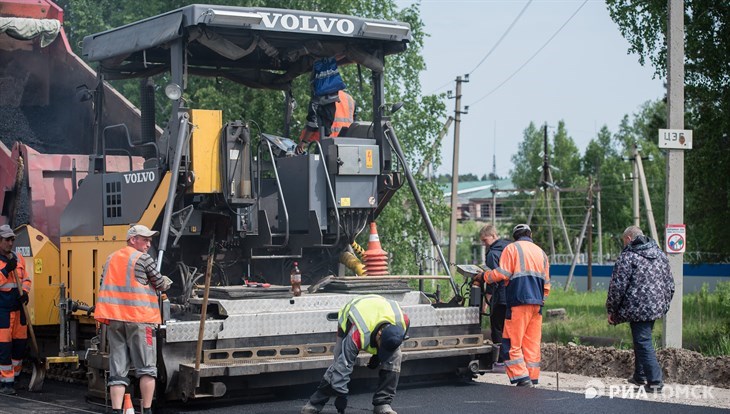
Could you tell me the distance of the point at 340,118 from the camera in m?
9.16

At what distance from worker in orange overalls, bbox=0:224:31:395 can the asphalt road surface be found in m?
0.68

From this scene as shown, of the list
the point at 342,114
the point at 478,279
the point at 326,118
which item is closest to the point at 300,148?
the point at 326,118

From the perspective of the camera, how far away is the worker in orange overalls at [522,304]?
876cm

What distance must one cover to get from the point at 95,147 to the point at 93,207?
0.63 meters

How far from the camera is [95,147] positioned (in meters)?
9.21

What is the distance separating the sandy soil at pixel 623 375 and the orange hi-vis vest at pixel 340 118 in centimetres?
284

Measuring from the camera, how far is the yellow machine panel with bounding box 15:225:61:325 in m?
9.59

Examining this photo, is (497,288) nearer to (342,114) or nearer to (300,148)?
(342,114)

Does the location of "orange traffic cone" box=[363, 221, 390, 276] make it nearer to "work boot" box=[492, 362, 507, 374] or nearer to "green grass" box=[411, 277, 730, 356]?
"green grass" box=[411, 277, 730, 356]

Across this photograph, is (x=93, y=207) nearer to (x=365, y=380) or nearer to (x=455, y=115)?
(x=365, y=380)

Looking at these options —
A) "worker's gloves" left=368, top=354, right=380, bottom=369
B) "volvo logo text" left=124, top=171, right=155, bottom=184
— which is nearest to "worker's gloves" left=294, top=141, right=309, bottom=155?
"volvo logo text" left=124, top=171, right=155, bottom=184

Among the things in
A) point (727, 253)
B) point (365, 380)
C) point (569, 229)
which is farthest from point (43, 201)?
point (569, 229)

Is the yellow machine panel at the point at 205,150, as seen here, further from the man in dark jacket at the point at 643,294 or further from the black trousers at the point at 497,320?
the man in dark jacket at the point at 643,294

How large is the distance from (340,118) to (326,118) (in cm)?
13
